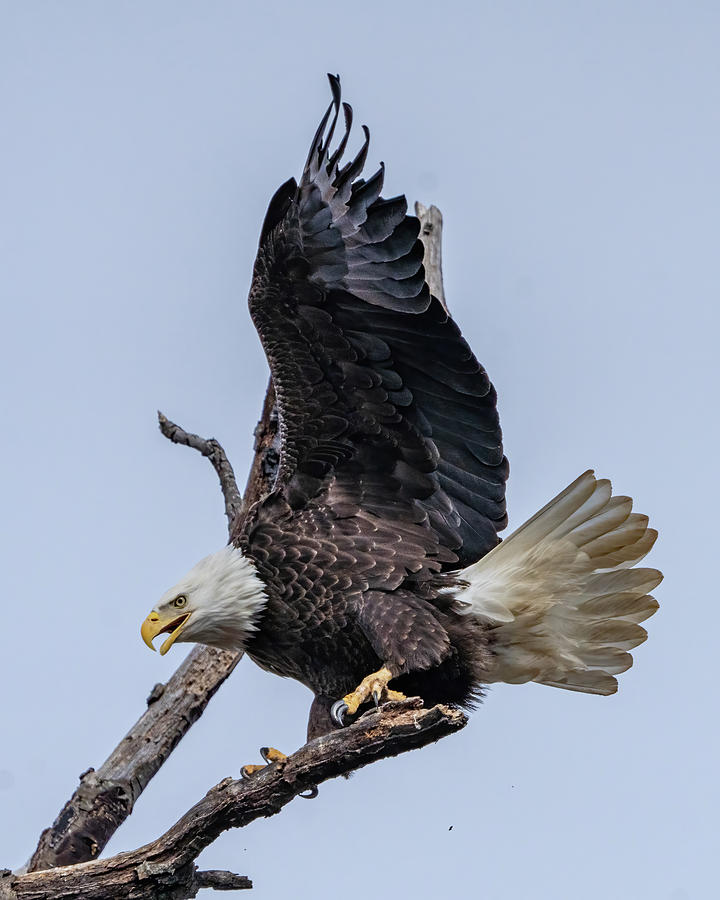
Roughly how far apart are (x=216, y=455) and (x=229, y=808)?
2.92 metres

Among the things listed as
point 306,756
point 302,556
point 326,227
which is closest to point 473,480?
point 302,556

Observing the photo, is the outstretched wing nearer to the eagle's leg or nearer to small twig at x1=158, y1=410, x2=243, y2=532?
the eagle's leg

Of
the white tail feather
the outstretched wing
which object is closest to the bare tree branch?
the outstretched wing

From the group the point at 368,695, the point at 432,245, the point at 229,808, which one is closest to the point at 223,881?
the point at 229,808

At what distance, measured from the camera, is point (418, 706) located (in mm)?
3602

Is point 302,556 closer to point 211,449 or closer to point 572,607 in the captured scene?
point 572,607

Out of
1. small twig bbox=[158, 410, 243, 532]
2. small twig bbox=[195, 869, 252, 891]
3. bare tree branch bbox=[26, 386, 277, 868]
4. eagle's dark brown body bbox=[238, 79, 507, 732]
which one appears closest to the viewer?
small twig bbox=[195, 869, 252, 891]

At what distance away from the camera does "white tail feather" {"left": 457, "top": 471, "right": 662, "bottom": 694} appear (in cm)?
453

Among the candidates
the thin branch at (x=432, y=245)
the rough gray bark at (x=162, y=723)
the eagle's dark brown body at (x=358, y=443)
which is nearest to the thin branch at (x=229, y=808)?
the eagle's dark brown body at (x=358, y=443)

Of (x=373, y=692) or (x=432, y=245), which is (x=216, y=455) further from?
(x=373, y=692)

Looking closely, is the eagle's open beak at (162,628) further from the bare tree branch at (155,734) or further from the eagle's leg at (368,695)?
the eagle's leg at (368,695)

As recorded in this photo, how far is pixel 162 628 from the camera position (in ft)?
14.9

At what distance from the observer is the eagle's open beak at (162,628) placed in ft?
14.7

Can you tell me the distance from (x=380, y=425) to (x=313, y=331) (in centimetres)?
46
